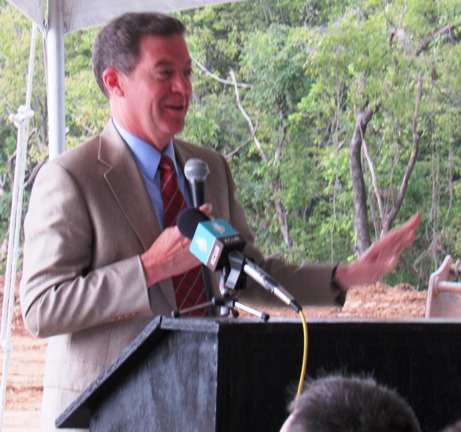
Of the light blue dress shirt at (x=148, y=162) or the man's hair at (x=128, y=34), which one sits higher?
the man's hair at (x=128, y=34)

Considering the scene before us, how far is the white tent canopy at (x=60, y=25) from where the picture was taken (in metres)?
2.79

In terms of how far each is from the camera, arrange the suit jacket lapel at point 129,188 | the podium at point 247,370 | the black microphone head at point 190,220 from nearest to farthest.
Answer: the podium at point 247,370 → the black microphone head at point 190,220 → the suit jacket lapel at point 129,188

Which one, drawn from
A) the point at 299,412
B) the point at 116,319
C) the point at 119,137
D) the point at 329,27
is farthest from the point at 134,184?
the point at 329,27

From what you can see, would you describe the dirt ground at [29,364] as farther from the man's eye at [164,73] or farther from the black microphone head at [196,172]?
the black microphone head at [196,172]

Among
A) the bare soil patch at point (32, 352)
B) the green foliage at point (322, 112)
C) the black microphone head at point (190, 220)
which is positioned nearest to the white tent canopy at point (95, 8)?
the black microphone head at point (190, 220)

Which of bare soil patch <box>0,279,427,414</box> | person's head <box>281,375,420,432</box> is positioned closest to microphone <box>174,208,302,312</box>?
person's head <box>281,375,420,432</box>

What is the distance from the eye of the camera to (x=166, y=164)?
195 centimetres

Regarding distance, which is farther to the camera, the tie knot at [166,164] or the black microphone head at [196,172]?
the tie knot at [166,164]

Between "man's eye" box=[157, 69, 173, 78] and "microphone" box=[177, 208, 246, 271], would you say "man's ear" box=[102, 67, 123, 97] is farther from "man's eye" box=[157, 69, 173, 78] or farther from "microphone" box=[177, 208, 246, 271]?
"microphone" box=[177, 208, 246, 271]

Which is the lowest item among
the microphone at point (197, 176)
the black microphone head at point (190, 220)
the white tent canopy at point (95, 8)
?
the black microphone head at point (190, 220)

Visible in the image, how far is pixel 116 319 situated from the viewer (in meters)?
1.72

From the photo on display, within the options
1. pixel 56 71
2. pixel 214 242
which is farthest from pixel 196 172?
pixel 56 71

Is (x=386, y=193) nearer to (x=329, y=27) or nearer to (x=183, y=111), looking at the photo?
(x=329, y=27)

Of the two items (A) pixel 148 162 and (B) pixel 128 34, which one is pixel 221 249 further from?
(B) pixel 128 34
